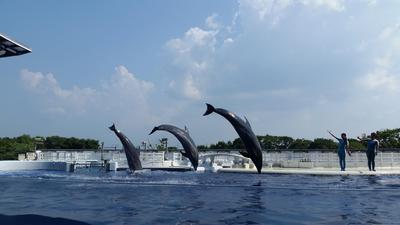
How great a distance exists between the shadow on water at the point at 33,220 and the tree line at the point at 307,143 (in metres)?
48.5

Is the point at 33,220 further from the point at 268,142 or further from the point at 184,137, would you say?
the point at 268,142

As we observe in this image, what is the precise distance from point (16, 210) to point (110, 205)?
1.76m

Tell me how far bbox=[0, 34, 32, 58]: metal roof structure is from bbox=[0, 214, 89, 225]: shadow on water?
938cm

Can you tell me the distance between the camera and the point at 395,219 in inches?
276

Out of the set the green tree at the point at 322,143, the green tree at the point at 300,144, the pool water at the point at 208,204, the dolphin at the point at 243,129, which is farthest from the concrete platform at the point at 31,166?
the green tree at the point at 300,144

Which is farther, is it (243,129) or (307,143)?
(307,143)

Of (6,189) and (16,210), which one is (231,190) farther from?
(6,189)

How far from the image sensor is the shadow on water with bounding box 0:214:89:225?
6.59 meters

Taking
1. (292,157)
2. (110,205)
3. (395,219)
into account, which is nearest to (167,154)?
(292,157)

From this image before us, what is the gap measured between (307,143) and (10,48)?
2992 inches

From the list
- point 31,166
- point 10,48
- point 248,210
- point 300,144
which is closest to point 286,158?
point 31,166

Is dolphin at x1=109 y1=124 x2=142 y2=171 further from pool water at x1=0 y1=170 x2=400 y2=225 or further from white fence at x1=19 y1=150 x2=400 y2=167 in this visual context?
pool water at x1=0 y1=170 x2=400 y2=225

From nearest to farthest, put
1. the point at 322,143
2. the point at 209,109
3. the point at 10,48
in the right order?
1. the point at 209,109
2. the point at 10,48
3. the point at 322,143

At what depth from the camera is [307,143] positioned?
8588 centimetres
